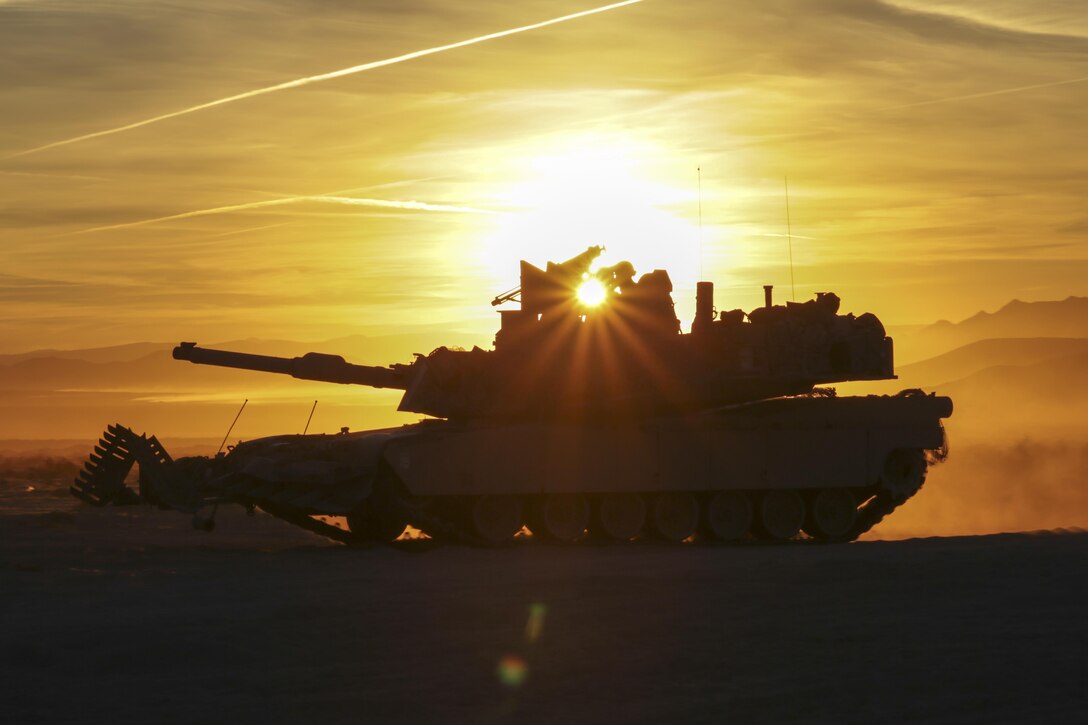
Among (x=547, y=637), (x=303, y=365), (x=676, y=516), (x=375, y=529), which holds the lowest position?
(x=547, y=637)

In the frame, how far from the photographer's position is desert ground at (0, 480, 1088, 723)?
1148 cm

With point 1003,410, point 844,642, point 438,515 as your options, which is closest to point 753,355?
point 438,515

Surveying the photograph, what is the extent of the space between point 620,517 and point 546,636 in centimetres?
1315

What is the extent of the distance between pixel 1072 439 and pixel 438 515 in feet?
103

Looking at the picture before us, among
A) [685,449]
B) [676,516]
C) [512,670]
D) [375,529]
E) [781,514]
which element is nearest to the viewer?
[512,670]

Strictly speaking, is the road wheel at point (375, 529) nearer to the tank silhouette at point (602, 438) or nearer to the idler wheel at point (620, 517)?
the tank silhouette at point (602, 438)

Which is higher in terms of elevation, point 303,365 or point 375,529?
point 303,365

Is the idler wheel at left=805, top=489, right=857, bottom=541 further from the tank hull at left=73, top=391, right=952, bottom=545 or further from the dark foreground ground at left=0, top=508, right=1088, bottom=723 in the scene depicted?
the dark foreground ground at left=0, top=508, right=1088, bottom=723

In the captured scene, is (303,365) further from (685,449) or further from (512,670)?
(512,670)

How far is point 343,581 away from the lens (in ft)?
63.9

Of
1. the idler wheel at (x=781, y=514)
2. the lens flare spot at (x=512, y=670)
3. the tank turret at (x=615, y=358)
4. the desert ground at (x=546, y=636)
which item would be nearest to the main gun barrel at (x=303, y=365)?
the tank turret at (x=615, y=358)

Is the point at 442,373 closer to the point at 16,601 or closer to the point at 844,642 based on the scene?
the point at 16,601

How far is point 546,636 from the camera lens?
14.8 meters

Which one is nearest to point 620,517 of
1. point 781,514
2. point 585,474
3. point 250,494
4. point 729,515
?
point 585,474
